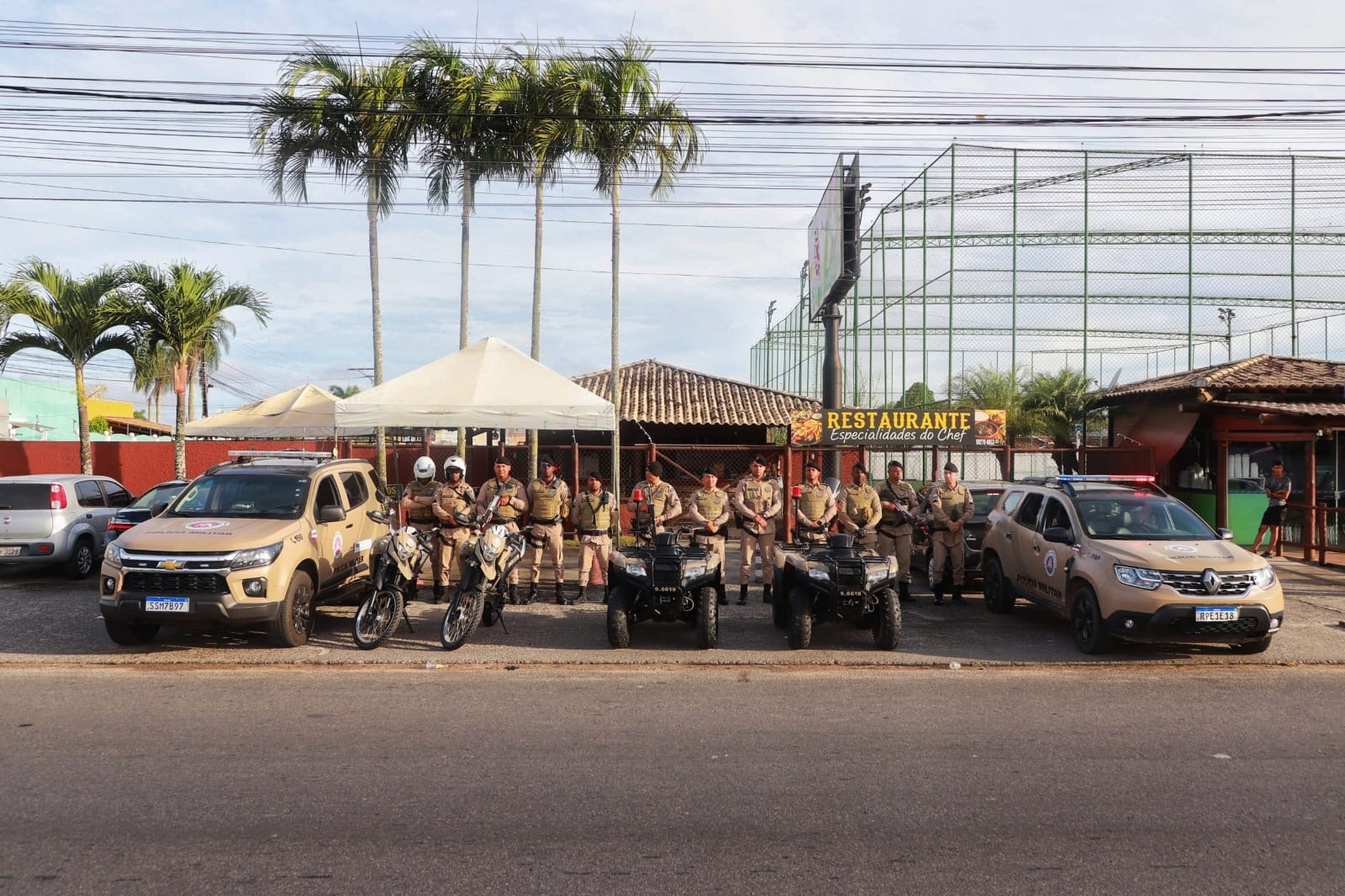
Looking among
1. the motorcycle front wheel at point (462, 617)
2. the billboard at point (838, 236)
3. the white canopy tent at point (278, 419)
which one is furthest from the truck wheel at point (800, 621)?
the white canopy tent at point (278, 419)

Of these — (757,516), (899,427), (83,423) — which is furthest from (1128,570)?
(83,423)

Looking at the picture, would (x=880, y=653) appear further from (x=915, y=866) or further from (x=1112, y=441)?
(x=1112, y=441)

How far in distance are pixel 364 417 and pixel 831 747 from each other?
9.02m

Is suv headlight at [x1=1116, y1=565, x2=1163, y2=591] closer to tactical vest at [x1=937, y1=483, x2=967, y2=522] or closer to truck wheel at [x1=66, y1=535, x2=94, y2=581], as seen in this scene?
tactical vest at [x1=937, y1=483, x2=967, y2=522]

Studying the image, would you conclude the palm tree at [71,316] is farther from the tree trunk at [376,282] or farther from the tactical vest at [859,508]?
the tactical vest at [859,508]

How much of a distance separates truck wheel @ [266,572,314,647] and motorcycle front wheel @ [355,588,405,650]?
1.73 feet

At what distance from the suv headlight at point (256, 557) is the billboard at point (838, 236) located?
43.7ft

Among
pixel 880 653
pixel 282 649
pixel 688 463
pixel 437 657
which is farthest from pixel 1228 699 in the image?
pixel 688 463

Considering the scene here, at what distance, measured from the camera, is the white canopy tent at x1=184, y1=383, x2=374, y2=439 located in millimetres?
19078

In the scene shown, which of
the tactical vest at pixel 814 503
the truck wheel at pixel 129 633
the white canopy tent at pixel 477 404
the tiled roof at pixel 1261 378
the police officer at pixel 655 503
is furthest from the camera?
the tiled roof at pixel 1261 378

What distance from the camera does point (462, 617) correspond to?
9.81 metres

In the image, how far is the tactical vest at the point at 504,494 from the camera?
11.6 metres

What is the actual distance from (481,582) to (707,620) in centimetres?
234

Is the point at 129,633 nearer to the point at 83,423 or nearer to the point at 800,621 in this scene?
the point at 800,621
